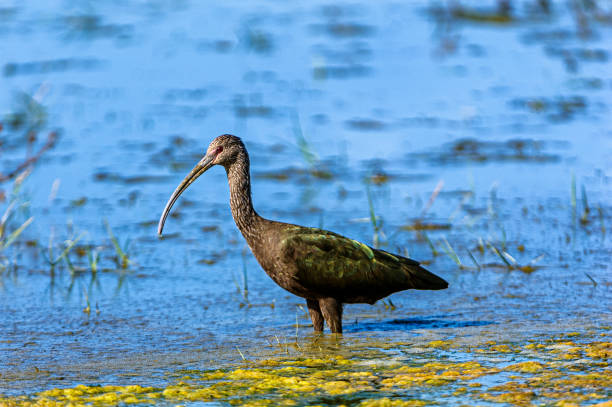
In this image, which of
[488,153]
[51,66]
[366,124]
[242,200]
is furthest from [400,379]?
[51,66]

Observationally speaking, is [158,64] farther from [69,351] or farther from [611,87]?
[69,351]

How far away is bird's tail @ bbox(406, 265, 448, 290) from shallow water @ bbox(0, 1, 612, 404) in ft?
0.81

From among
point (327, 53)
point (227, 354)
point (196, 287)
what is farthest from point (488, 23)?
point (227, 354)

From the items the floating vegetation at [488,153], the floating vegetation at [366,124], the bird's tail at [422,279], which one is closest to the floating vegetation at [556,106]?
the floating vegetation at [488,153]

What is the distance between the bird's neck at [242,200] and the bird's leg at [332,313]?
603 millimetres

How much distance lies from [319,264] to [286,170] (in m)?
4.49

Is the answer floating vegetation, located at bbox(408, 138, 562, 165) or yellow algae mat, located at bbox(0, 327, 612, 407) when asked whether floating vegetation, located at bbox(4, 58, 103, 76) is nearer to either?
floating vegetation, located at bbox(408, 138, 562, 165)

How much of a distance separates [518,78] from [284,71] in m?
3.13

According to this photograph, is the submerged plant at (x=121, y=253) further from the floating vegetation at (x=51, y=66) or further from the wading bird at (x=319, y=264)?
the floating vegetation at (x=51, y=66)

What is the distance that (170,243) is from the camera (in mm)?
8930

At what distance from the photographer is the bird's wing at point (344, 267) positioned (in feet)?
21.5

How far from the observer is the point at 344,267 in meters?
6.66

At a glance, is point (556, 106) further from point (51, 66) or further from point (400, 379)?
point (400, 379)

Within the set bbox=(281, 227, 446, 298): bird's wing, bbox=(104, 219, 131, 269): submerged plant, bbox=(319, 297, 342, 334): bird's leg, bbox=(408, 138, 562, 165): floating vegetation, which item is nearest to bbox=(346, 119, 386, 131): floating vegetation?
bbox=(408, 138, 562, 165): floating vegetation
